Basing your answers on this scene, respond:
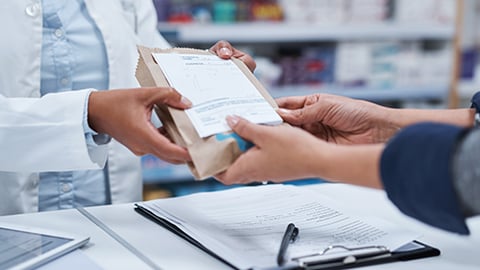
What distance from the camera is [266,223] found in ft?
3.53

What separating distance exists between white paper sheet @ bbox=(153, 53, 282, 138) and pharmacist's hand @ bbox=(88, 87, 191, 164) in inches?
1.4

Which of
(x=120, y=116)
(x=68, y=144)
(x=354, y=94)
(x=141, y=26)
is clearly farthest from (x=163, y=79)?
(x=354, y=94)

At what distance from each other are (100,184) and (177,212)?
35cm

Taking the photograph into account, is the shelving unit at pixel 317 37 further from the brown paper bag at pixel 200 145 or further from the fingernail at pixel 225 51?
the brown paper bag at pixel 200 145

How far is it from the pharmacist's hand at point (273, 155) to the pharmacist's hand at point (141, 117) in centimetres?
8

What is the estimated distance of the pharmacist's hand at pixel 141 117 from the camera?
3.33 feet

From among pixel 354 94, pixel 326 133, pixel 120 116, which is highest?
pixel 120 116

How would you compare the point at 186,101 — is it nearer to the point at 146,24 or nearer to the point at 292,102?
the point at 292,102

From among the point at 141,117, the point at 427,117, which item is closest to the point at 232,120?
the point at 141,117

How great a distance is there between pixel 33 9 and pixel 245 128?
0.60 metres

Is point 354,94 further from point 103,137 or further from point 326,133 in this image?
point 103,137

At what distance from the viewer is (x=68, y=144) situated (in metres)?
1.14

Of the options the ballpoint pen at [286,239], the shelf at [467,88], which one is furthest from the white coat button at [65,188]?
the shelf at [467,88]

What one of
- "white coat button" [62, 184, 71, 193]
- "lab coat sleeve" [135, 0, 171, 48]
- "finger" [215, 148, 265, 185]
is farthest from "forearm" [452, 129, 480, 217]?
"lab coat sleeve" [135, 0, 171, 48]
